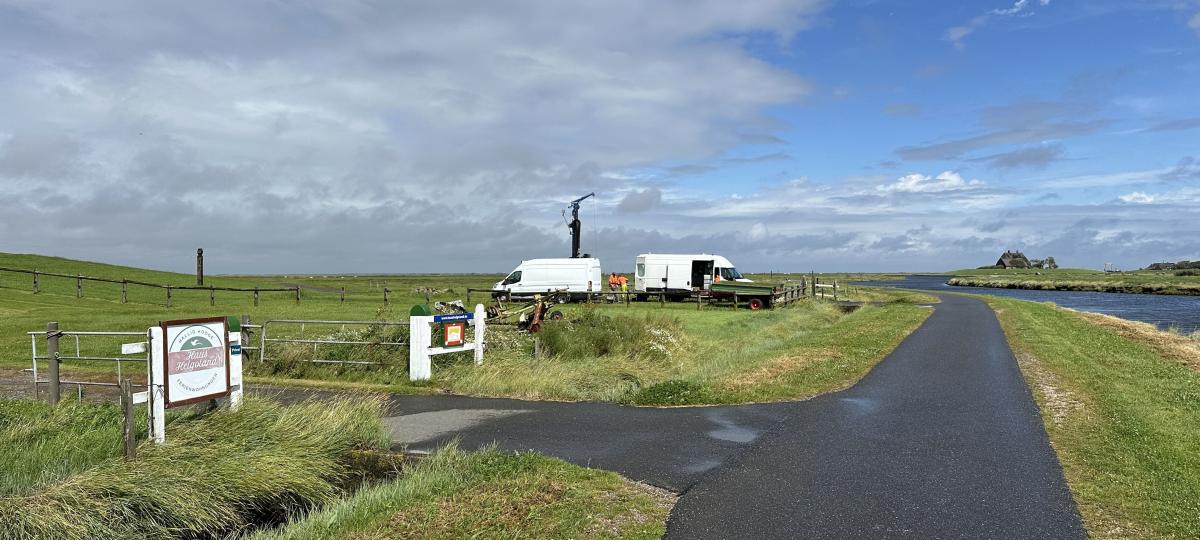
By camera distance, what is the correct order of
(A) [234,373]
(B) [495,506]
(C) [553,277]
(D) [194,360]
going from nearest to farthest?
(B) [495,506] → (D) [194,360] → (A) [234,373] → (C) [553,277]

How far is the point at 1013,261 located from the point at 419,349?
667 feet

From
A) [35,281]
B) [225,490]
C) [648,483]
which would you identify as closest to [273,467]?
[225,490]

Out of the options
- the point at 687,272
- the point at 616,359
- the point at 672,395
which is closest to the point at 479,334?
the point at 616,359

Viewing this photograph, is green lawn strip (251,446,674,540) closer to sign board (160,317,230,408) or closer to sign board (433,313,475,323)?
sign board (160,317,230,408)

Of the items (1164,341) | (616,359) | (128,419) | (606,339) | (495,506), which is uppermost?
(128,419)

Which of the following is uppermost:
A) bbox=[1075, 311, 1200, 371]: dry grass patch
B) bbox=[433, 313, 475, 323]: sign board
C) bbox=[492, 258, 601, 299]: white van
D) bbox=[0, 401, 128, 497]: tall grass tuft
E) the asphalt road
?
bbox=[492, 258, 601, 299]: white van

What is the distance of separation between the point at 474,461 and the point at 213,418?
3218 millimetres

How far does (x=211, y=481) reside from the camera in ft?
22.0

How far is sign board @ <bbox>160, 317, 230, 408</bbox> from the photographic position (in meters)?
7.98

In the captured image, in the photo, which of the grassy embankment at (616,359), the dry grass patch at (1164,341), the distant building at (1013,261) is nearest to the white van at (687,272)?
the grassy embankment at (616,359)

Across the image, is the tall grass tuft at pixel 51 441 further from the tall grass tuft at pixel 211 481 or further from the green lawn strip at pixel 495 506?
the green lawn strip at pixel 495 506

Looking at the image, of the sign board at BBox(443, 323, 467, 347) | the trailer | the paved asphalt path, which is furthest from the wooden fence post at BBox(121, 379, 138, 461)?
the trailer

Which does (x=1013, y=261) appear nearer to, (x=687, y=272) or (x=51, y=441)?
(x=687, y=272)

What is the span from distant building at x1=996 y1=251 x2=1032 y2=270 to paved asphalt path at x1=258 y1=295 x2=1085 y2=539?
19619cm
